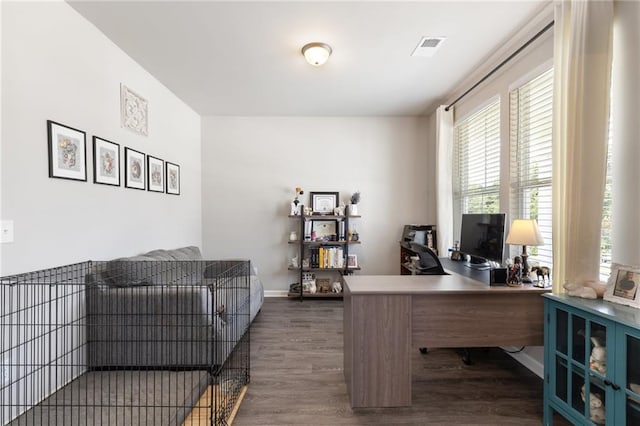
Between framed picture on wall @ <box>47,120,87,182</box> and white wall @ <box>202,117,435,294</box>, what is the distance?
2350mm

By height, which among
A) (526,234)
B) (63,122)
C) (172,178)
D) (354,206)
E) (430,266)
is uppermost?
(63,122)

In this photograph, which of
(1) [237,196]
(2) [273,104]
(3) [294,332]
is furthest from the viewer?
(1) [237,196]

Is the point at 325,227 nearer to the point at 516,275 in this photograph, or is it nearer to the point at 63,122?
the point at 516,275

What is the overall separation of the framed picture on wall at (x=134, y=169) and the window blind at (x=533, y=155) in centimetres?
351

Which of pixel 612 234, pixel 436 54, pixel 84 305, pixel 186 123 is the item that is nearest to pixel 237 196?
pixel 186 123

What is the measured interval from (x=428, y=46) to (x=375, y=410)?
2.91m

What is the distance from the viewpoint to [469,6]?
7.25 feet

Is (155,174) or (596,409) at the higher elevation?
(155,174)

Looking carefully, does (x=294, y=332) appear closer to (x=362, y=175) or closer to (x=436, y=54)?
(x=362, y=175)

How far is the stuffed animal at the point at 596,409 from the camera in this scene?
1.48m

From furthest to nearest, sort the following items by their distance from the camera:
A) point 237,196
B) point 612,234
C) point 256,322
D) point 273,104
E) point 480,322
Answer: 1. point 237,196
2. point 273,104
3. point 256,322
4. point 480,322
5. point 612,234

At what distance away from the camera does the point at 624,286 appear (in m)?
1.55

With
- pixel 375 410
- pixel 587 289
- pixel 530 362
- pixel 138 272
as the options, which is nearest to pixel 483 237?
pixel 587 289

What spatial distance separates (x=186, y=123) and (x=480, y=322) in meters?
4.09
